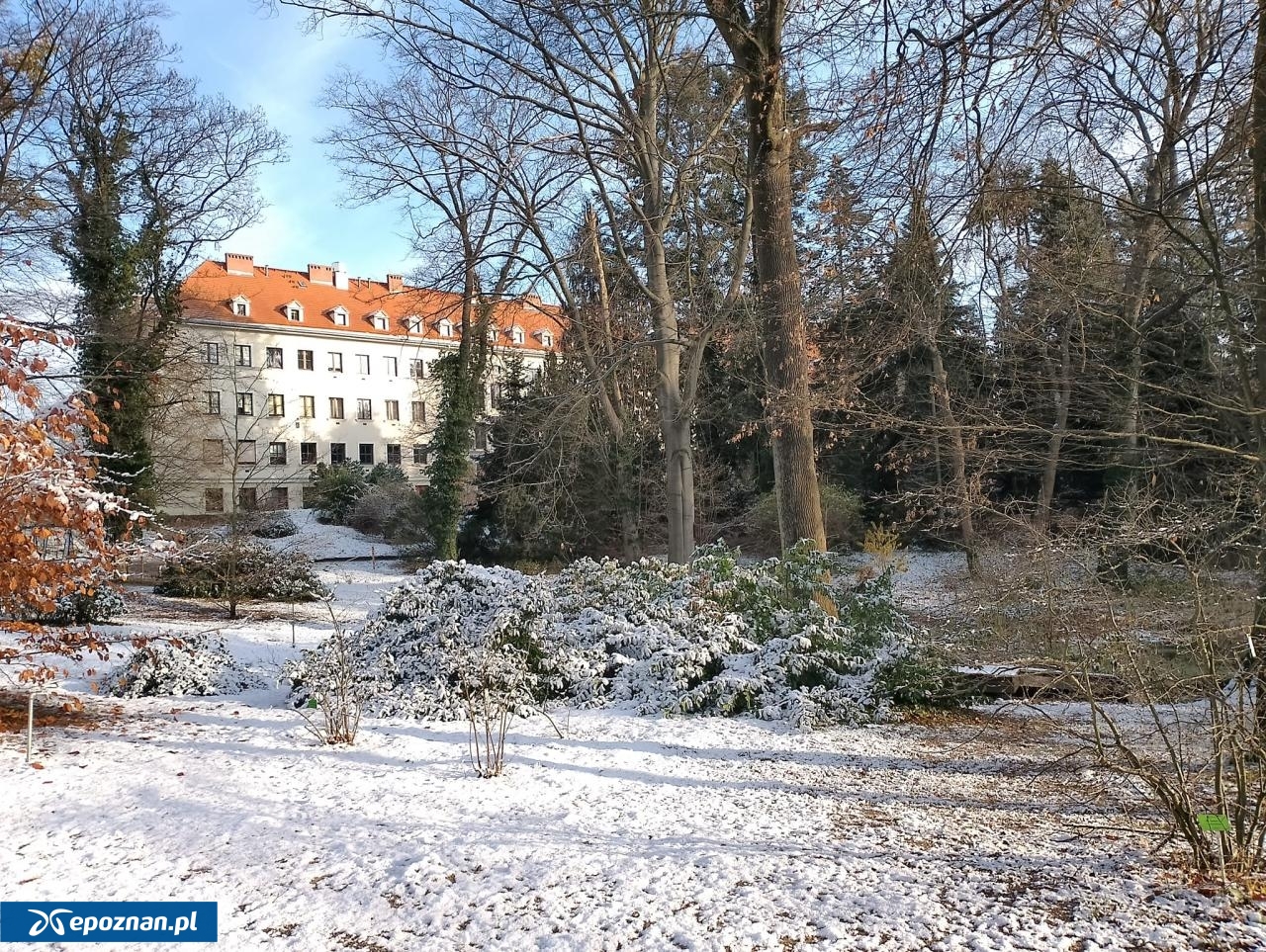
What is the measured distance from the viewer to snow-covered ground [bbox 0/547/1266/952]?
11.2 ft

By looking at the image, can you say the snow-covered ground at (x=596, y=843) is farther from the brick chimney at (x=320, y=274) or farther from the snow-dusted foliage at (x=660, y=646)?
the brick chimney at (x=320, y=274)

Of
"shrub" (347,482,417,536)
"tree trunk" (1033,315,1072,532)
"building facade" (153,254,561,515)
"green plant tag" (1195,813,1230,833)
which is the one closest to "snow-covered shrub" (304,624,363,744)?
"green plant tag" (1195,813,1230,833)

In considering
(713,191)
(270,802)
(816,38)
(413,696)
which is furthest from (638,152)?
(270,802)

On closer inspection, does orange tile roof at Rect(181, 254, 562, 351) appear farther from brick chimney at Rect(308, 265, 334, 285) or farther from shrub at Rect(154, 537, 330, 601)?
shrub at Rect(154, 537, 330, 601)

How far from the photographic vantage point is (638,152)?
1290 centimetres

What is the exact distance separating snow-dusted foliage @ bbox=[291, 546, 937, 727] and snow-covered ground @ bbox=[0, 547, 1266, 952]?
0.85m

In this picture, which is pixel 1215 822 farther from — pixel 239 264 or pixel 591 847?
pixel 239 264

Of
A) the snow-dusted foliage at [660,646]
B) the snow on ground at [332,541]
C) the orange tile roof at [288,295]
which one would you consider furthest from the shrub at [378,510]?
the snow-dusted foliage at [660,646]

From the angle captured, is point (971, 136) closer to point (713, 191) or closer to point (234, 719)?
point (234, 719)

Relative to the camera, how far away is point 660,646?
8539mm

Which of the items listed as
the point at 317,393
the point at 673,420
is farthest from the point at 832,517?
the point at 317,393

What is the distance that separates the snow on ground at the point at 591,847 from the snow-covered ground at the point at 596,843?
16mm

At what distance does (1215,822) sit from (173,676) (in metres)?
8.66

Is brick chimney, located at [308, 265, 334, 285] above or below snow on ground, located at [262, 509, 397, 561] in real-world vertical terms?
above
